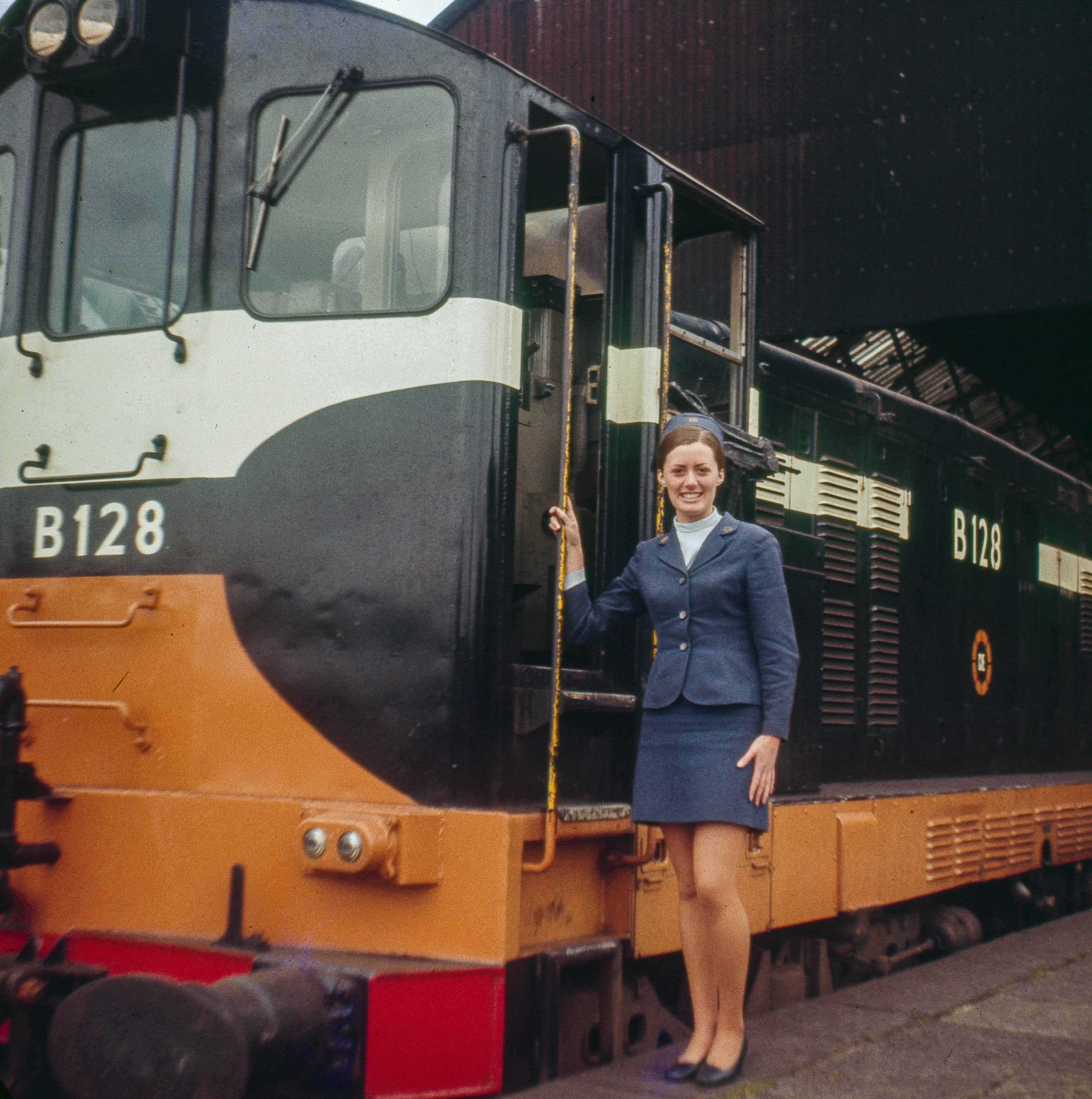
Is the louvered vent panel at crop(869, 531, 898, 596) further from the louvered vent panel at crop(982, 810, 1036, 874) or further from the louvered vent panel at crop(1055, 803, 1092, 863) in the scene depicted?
the louvered vent panel at crop(1055, 803, 1092, 863)

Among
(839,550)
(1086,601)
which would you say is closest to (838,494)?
(839,550)

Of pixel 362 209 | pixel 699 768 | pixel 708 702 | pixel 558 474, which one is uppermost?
pixel 362 209

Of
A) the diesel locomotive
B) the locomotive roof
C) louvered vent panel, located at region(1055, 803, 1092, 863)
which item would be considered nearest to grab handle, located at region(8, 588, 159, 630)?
the diesel locomotive

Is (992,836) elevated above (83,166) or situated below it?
below

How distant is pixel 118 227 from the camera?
10.5 feet

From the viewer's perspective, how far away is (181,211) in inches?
123

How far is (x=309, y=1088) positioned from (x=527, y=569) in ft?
4.12

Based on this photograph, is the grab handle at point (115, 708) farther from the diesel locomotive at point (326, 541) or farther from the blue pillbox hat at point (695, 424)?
the blue pillbox hat at point (695, 424)

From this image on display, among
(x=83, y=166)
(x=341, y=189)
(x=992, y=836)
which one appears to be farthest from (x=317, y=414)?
(x=992, y=836)

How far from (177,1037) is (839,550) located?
3.33 m

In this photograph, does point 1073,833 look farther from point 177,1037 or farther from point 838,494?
point 177,1037

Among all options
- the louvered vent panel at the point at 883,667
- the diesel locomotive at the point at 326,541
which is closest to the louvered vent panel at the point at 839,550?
the louvered vent panel at the point at 883,667

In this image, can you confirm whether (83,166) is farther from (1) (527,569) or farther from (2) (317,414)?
(1) (527,569)

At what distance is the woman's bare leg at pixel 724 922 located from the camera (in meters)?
2.72
